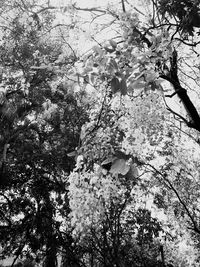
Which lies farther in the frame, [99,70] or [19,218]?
[19,218]

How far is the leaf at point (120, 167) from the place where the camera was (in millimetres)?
1276

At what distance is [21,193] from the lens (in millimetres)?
10203

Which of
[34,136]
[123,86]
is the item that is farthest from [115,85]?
[34,136]

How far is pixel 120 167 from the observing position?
1.31 meters

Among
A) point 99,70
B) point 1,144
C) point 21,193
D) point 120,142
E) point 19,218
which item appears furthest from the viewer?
point 19,218

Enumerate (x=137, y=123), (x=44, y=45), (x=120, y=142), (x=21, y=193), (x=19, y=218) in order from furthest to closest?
(x=19, y=218), (x=21, y=193), (x=44, y=45), (x=137, y=123), (x=120, y=142)

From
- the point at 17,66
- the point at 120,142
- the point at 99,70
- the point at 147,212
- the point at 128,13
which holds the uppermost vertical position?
the point at 17,66

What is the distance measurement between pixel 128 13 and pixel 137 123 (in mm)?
949

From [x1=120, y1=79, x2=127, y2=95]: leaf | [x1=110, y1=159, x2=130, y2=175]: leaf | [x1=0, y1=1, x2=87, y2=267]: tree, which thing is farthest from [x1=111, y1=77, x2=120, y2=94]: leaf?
[x1=0, y1=1, x2=87, y2=267]: tree

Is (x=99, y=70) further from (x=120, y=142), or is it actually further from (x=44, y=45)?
(x=44, y=45)

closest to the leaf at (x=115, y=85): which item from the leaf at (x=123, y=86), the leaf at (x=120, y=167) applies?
the leaf at (x=123, y=86)

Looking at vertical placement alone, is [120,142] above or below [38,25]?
below

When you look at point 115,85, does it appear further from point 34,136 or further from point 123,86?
point 34,136

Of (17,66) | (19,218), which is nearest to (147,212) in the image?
(19,218)
